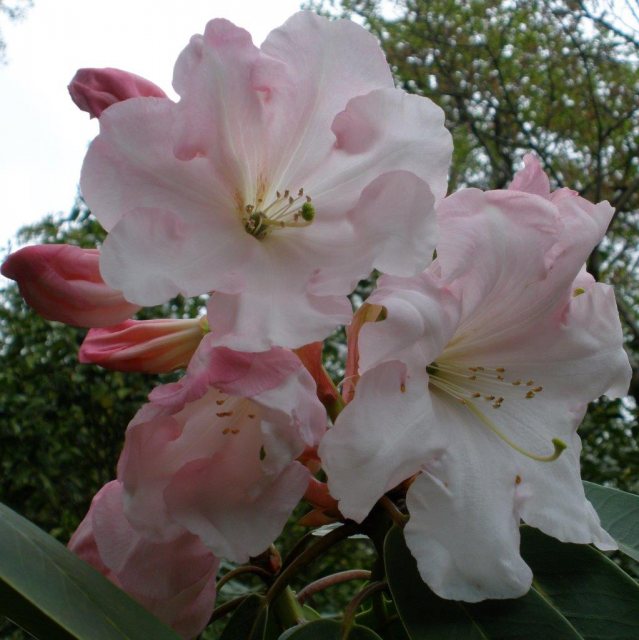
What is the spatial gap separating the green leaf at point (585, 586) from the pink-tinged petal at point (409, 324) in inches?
8.5

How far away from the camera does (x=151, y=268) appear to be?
605mm

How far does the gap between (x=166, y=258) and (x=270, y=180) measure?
0.53 ft

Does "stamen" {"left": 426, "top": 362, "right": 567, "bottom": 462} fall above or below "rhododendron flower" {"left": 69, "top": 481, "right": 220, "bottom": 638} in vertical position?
above

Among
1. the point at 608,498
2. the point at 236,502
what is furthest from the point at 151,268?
the point at 608,498

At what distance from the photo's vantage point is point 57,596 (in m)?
0.57

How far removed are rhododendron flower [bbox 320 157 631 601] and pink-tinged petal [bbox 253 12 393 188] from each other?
12cm

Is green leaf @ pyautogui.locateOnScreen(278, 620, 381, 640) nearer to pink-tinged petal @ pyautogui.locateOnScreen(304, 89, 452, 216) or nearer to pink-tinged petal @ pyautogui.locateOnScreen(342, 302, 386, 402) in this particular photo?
pink-tinged petal @ pyautogui.locateOnScreen(342, 302, 386, 402)

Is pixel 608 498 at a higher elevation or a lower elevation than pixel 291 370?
lower

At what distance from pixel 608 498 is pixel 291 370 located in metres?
0.45

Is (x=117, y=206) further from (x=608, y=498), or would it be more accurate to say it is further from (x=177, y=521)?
(x=608, y=498)

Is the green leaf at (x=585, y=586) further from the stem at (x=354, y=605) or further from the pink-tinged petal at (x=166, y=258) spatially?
the pink-tinged petal at (x=166, y=258)

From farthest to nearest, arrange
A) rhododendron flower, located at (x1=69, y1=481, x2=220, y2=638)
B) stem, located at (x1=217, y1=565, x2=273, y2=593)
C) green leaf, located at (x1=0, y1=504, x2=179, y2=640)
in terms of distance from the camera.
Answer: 1. stem, located at (x1=217, y1=565, x2=273, y2=593)
2. rhododendron flower, located at (x1=69, y1=481, x2=220, y2=638)
3. green leaf, located at (x1=0, y1=504, x2=179, y2=640)

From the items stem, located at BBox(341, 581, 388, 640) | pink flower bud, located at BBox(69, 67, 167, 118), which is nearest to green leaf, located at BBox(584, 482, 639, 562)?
stem, located at BBox(341, 581, 388, 640)

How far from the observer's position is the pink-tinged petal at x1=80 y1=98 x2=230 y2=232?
2.02ft
